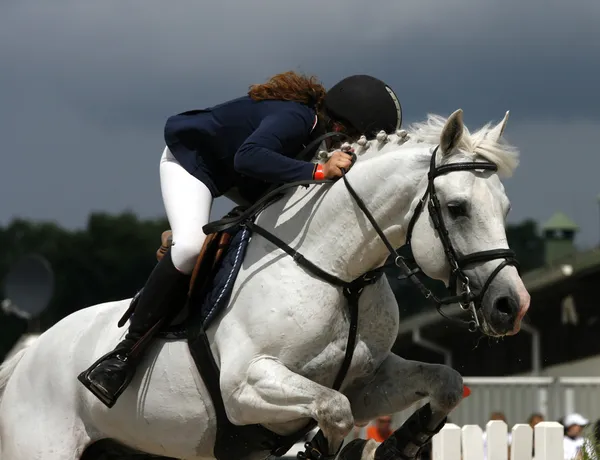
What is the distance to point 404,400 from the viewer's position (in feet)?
21.4

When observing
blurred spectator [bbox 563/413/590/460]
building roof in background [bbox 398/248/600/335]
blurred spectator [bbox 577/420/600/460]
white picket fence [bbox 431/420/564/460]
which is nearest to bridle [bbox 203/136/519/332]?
blurred spectator [bbox 577/420/600/460]

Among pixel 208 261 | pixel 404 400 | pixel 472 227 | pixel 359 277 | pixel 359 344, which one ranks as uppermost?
pixel 472 227

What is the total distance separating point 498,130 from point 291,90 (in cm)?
115

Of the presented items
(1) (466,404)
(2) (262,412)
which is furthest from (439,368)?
(1) (466,404)

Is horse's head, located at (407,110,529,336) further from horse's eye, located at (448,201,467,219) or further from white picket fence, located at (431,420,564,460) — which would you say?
white picket fence, located at (431,420,564,460)

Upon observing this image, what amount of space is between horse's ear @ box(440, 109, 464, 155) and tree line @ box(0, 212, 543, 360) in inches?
2510

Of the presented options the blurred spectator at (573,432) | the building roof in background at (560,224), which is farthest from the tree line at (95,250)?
the blurred spectator at (573,432)

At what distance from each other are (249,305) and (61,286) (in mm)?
64725

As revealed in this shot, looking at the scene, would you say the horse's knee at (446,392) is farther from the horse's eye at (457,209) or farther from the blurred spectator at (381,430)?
the blurred spectator at (381,430)

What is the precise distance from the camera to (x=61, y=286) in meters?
69.7

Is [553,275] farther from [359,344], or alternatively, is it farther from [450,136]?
[450,136]

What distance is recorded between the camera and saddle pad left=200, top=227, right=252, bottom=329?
6516 mm

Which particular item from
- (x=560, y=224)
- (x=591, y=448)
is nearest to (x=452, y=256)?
(x=591, y=448)

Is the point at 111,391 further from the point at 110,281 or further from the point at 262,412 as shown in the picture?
the point at 110,281
